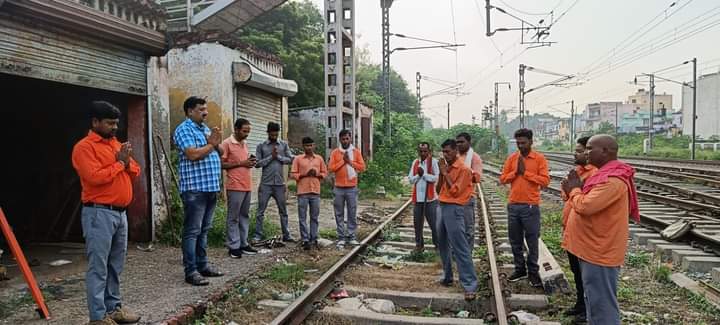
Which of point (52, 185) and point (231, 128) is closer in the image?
point (52, 185)

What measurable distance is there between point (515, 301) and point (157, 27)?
20.0 feet

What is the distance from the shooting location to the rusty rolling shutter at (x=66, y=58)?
5.39 m

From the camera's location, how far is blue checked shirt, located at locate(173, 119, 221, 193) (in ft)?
18.5

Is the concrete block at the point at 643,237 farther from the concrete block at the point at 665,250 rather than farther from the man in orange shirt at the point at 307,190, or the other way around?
the man in orange shirt at the point at 307,190

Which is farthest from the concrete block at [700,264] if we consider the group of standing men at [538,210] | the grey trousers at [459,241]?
the grey trousers at [459,241]

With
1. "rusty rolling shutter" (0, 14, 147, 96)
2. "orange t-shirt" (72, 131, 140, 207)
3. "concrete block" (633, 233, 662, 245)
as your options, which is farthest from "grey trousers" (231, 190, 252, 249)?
"concrete block" (633, 233, 662, 245)

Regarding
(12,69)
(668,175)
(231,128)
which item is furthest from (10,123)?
(668,175)

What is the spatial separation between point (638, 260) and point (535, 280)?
7.98 feet

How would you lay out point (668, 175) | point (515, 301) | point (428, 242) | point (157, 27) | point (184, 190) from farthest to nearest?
point (668, 175)
point (428, 242)
point (157, 27)
point (184, 190)
point (515, 301)

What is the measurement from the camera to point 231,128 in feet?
37.5

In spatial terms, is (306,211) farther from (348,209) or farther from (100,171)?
(100,171)

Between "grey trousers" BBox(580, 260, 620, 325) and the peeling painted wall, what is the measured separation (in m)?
6.01

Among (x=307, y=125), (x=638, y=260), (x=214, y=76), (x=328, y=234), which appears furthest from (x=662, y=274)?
(x=307, y=125)

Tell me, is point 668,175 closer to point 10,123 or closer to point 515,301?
point 515,301
